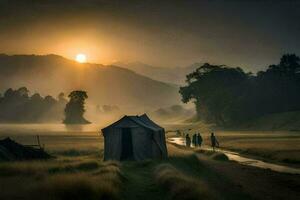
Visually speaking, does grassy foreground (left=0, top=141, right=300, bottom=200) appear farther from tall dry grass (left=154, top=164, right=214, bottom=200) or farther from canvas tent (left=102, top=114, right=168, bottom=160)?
canvas tent (left=102, top=114, right=168, bottom=160)

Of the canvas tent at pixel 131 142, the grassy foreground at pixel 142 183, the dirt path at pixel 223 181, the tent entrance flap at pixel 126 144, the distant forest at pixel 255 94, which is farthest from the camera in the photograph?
the distant forest at pixel 255 94

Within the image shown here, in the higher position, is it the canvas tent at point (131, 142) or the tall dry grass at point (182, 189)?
the canvas tent at point (131, 142)

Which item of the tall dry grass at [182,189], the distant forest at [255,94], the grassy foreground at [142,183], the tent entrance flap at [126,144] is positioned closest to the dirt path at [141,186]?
the grassy foreground at [142,183]

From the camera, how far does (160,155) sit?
40.3 m

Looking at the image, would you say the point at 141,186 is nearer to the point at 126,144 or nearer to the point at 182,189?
the point at 182,189

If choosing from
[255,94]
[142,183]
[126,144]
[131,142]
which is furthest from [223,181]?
[255,94]

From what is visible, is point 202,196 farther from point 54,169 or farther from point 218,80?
point 218,80

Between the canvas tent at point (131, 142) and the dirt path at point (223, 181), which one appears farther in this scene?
the canvas tent at point (131, 142)

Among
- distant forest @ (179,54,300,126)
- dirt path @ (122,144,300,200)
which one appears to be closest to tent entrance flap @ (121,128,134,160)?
dirt path @ (122,144,300,200)

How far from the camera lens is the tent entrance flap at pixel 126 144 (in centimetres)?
4022

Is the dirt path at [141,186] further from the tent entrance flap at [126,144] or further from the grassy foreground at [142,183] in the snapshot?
the tent entrance flap at [126,144]

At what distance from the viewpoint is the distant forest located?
137 metres

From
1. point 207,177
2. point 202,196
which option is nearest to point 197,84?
point 207,177

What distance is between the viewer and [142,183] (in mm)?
24953
